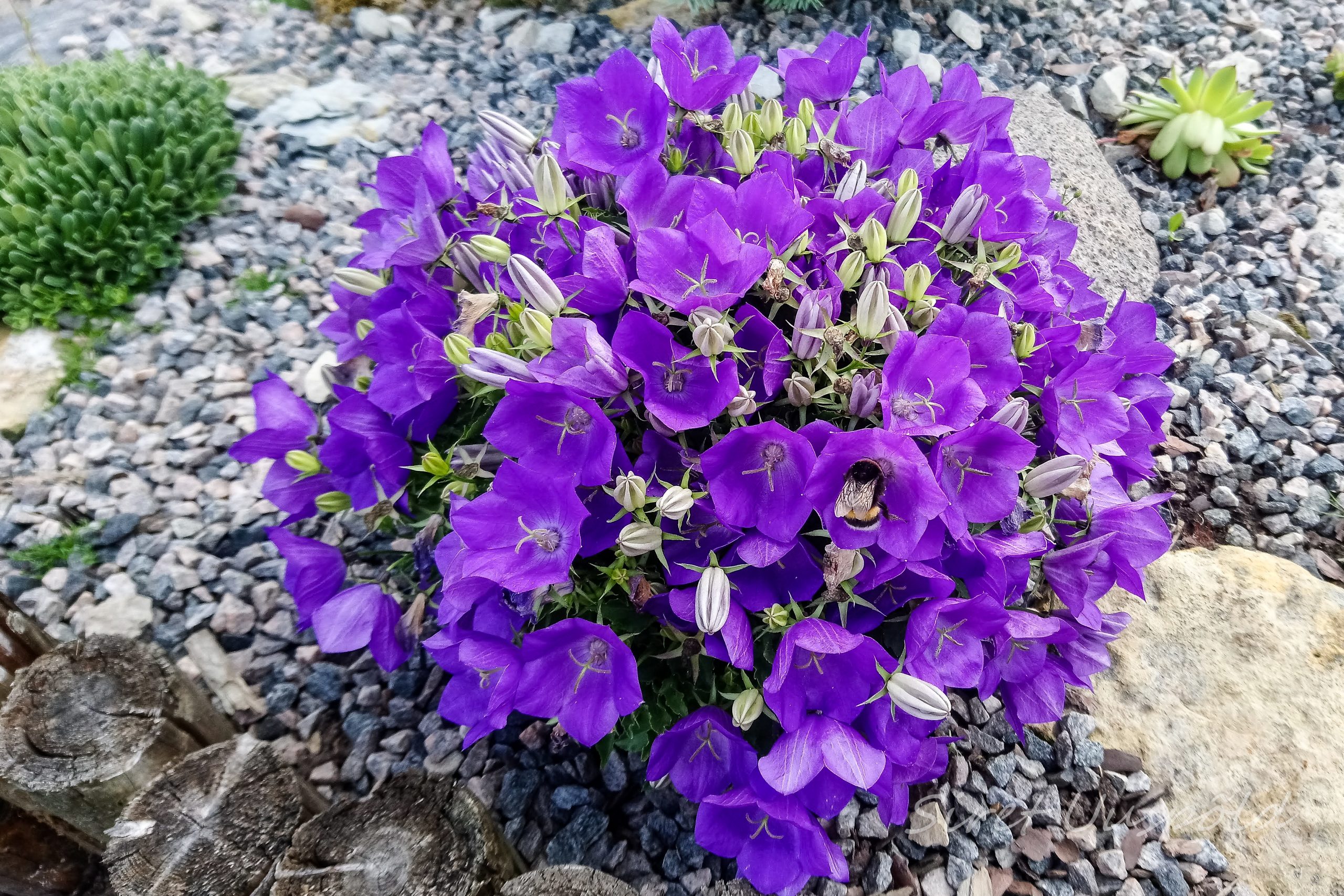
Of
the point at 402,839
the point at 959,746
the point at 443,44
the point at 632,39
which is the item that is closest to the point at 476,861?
the point at 402,839

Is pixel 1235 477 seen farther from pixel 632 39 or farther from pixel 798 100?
pixel 632 39

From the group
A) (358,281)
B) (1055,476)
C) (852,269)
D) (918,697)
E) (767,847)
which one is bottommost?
(767,847)

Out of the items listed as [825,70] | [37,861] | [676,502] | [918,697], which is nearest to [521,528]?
[676,502]

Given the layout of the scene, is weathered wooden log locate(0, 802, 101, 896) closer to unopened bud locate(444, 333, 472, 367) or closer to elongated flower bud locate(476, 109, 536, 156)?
unopened bud locate(444, 333, 472, 367)

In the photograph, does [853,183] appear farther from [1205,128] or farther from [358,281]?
[1205,128]

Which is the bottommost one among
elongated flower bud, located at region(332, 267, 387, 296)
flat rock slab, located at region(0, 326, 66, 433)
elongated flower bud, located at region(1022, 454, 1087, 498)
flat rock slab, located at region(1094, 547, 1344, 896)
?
flat rock slab, located at region(1094, 547, 1344, 896)

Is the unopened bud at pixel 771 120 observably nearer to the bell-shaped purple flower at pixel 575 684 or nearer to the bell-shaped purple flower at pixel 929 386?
the bell-shaped purple flower at pixel 929 386

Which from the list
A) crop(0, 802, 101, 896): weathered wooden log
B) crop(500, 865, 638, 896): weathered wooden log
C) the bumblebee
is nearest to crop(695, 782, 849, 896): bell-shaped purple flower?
crop(500, 865, 638, 896): weathered wooden log
